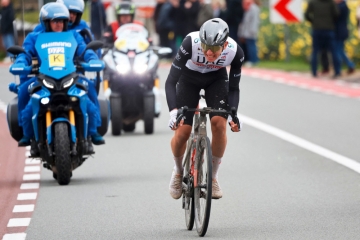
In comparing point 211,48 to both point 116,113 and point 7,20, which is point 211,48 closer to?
point 116,113

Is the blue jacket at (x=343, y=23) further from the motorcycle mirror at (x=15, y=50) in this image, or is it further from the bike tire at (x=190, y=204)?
the bike tire at (x=190, y=204)

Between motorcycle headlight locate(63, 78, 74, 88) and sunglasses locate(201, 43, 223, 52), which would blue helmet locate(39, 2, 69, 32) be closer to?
motorcycle headlight locate(63, 78, 74, 88)

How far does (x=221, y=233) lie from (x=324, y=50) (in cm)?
2074

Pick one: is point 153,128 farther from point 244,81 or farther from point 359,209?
Answer: point 244,81

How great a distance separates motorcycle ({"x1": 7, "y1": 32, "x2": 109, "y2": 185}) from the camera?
12.9 meters

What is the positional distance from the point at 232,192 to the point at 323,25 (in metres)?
17.6

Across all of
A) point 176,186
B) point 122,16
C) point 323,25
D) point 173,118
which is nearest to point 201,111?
point 173,118

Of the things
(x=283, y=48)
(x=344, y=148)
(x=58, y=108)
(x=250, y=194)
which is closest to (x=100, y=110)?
(x=58, y=108)

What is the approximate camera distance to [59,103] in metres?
13.1

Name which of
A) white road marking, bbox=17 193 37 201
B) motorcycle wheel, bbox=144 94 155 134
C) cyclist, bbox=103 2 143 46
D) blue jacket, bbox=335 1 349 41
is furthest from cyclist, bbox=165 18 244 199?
blue jacket, bbox=335 1 349 41

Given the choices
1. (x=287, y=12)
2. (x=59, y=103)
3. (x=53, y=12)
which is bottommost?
(x=287, y=12)

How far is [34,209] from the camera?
11406 mm

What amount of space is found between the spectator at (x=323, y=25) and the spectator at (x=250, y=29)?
3.99 metres

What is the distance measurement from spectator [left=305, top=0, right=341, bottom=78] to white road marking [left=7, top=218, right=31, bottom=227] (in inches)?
754
